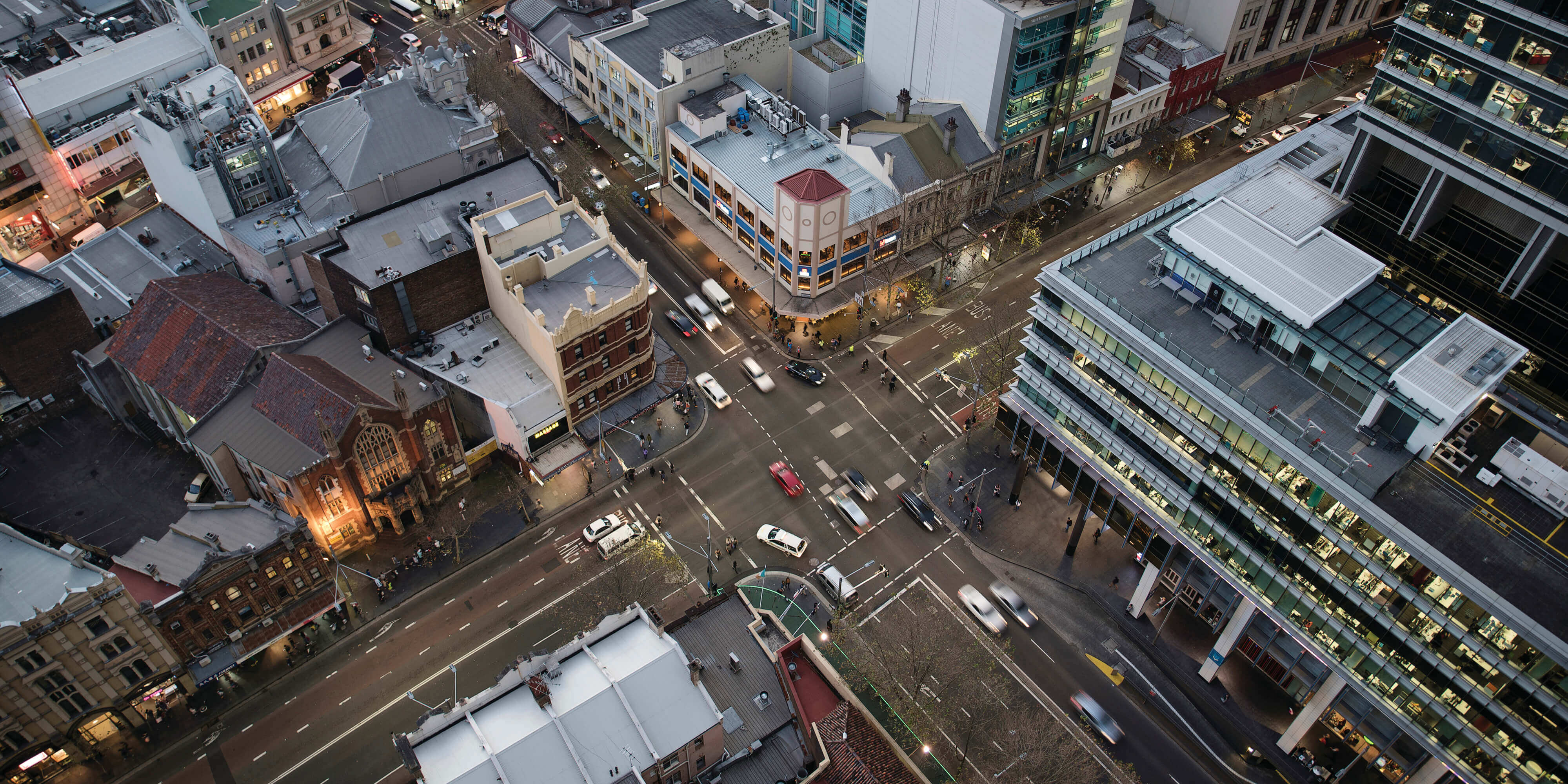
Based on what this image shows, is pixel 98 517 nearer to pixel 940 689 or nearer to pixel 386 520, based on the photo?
pixel 386 520

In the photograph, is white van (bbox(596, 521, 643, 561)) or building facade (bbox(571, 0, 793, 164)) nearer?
white van (bbox(596, 521, 643, 561))

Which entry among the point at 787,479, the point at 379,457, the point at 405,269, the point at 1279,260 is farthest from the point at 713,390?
the point at 1279,260

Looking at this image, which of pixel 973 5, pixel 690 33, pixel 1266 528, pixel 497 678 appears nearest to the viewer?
pixel 1266 528

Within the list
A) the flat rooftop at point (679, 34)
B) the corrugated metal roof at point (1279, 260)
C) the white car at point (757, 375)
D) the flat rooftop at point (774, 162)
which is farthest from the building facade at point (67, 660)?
the corrugated metal roof at point (1279, 260)

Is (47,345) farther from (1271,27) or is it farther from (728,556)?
(1271,27)

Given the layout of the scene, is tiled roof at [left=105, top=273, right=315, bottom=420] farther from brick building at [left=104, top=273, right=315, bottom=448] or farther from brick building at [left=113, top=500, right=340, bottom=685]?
brick building at [left=113, top=500, right=340, bottom=685]

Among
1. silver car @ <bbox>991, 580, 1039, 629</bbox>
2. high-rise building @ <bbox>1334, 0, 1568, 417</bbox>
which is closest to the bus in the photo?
silver car @ <bbox>991, 580, 1039, 629</bbox>

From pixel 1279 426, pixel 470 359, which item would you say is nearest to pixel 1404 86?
pixel 1279 426
